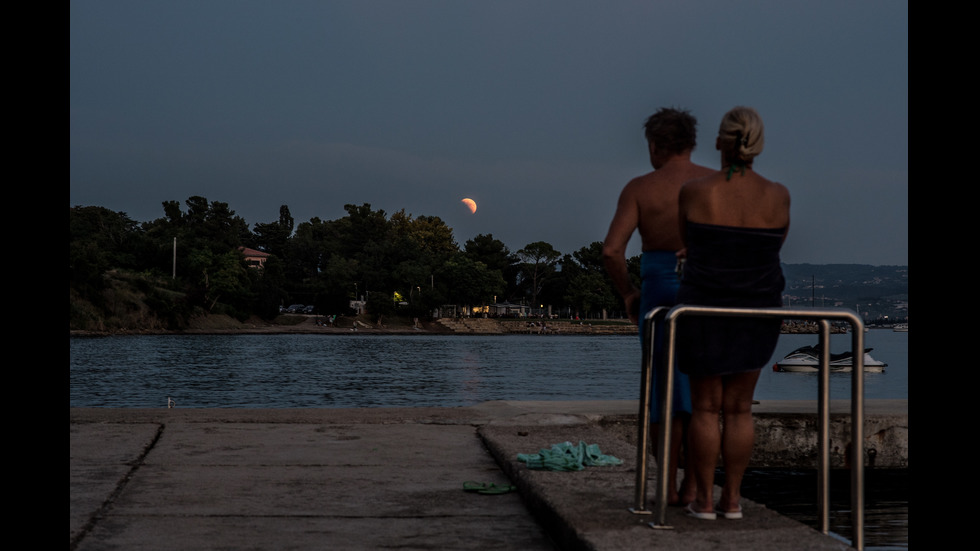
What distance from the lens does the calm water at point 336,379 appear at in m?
33.6

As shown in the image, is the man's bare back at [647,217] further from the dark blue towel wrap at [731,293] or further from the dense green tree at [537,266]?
the dense green tree at [537,266]

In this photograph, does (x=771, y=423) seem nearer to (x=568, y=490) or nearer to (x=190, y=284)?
(x=568, y=490)

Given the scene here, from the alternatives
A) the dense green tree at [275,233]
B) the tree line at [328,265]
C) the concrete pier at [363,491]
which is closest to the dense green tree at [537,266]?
the tree line at [328,265]

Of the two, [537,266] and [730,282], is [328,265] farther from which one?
[730,282]

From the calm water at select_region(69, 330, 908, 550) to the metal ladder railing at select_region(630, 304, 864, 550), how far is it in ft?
5.87

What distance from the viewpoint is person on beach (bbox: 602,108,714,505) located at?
3.49 meters

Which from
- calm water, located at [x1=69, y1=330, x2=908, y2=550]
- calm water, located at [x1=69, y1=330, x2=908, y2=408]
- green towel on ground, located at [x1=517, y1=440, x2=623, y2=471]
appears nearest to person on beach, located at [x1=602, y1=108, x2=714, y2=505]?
green towel on ground, located at [x1=517, y1=440, x2=623, y2=471]

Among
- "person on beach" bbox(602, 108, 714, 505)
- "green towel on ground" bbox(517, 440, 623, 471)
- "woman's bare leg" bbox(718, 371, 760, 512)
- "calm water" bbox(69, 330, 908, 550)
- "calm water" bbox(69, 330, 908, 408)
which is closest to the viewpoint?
"woman's bare leg" bbox(718, 371, 760, 512)

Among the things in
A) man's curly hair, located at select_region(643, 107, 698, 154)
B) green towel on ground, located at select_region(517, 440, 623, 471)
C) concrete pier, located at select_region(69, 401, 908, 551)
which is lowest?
concrete pier, located at select_region(69, 401, 908, 551)

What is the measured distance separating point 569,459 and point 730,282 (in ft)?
5.63

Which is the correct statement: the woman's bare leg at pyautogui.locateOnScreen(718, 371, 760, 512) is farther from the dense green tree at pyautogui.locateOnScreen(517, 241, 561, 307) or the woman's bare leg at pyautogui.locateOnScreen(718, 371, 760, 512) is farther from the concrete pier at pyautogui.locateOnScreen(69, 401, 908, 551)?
the dense green tree at pyautogui.locateOnScreen(517, 241, 561, 307)

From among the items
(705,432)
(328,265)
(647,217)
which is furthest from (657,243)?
(328,265)
